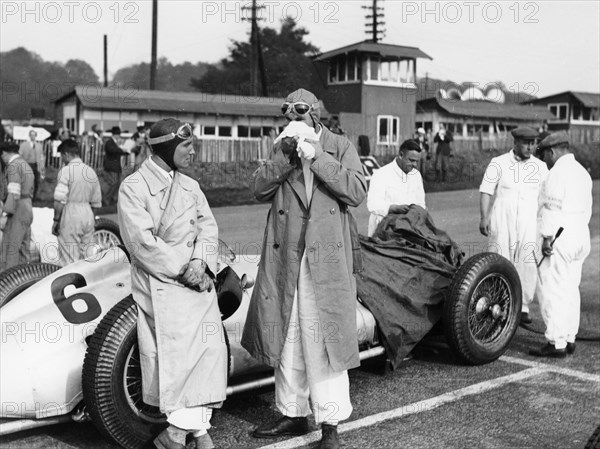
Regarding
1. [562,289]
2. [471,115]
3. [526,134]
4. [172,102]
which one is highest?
[471,115]

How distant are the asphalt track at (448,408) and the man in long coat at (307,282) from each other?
1.02 feet

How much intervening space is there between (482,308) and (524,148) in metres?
2.40

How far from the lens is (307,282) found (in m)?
4.52

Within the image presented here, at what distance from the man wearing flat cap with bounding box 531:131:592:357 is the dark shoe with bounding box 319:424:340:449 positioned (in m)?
2.78

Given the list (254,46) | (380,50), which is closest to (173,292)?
(254,46)

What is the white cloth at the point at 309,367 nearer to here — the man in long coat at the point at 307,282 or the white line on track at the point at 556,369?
the man in long coat at the point at 307,282

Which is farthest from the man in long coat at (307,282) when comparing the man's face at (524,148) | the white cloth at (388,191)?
the man's face at (524,148)

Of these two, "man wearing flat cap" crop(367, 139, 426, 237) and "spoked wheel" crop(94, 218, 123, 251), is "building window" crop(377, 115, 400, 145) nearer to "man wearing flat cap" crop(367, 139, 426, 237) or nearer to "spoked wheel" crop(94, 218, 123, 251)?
"spoked wheel" crop(94, 218, 123, 251)

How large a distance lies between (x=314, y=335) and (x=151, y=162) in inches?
54.8

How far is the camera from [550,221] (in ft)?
21.6

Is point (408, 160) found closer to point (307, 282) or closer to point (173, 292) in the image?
point (307, 282)

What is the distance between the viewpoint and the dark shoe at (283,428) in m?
4.62

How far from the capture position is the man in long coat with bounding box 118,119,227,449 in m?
4.12

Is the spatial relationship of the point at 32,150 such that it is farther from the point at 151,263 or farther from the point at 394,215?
the point at 151,263
